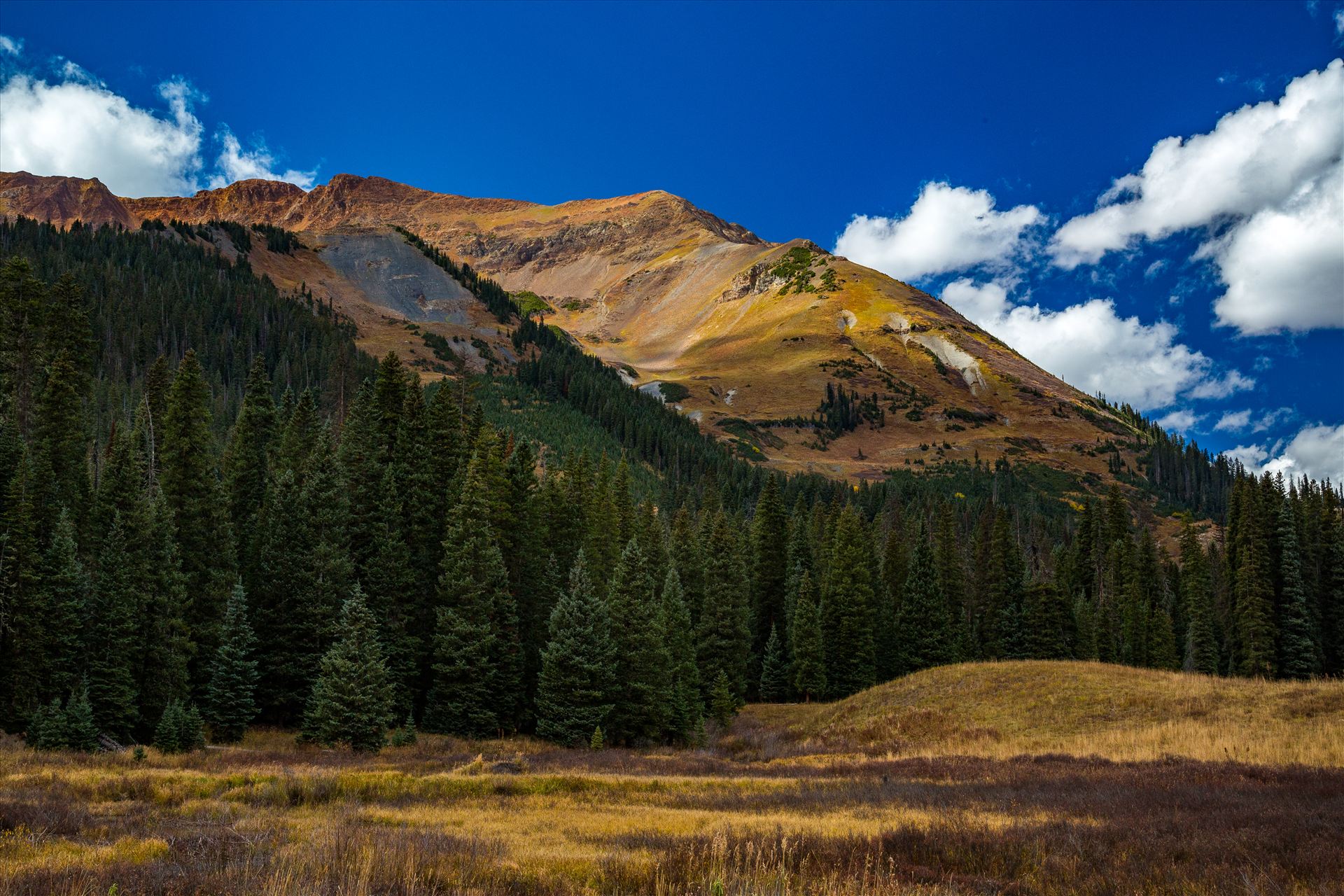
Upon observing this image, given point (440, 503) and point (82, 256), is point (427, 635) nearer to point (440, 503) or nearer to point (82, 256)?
point (440, 503)

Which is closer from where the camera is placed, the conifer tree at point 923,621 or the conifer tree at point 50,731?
the conifer tree at point 50,731

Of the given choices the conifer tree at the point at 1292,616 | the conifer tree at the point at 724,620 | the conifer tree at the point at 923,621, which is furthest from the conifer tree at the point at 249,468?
the conifer tree at the point at 1292,616

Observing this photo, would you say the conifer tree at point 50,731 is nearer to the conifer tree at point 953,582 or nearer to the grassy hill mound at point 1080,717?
the grassy hill mound at point 1080,717

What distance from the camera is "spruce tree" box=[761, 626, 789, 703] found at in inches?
2643

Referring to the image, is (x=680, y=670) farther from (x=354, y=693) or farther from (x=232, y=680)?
(x=232, y=680)

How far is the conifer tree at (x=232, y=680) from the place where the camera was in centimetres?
3541

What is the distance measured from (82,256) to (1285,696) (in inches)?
8691

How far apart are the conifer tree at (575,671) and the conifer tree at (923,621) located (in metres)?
36.1

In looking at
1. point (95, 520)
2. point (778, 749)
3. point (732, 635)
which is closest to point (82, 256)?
point (95, 520)

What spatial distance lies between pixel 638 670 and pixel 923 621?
34615 millimetres

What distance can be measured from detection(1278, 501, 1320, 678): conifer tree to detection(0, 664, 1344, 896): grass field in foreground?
36020 mm

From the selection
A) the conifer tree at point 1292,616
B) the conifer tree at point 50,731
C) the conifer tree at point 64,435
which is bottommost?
the conifer tree at point 50,731

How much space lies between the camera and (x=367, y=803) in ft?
64.4

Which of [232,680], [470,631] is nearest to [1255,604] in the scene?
[470,631]
